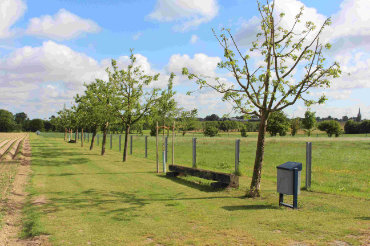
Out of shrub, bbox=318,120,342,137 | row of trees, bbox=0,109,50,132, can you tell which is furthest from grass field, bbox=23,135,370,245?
row of trees, bbox=0,109,50,132

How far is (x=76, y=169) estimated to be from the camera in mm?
15141

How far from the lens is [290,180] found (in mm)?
7145

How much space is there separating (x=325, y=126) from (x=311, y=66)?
308 feet

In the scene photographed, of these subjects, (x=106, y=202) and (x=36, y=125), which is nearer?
(x=106, y=202)

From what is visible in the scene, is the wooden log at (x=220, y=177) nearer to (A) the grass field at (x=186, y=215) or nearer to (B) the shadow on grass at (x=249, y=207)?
(A) the grass field at (x=186, y=215)

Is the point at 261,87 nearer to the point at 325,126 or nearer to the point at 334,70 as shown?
the point at 334,70

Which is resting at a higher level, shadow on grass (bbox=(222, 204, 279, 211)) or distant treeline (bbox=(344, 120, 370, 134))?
distant treeline (bbox=(344, 120, 370, 134))

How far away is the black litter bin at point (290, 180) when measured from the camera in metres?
7.07

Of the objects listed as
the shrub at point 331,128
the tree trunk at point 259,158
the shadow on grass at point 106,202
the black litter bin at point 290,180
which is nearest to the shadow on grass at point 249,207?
the black litter bin at point 290,180

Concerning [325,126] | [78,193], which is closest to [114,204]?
[78,193]

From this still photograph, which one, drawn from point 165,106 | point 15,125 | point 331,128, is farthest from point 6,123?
point 165,106

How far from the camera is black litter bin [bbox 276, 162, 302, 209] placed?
23.2 feet

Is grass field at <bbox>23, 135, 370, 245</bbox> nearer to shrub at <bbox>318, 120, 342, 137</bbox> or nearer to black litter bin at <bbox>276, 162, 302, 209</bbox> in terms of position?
black litter bin at <bbox>276, 162, 302, 209</bbox>

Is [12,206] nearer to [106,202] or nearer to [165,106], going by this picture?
[106,202]
